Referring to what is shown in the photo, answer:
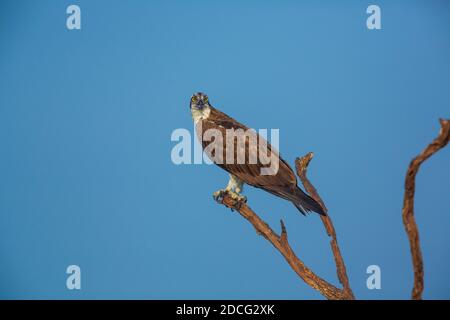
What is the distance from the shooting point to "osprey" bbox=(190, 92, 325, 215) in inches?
117

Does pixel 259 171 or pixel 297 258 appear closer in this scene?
pixel 297 258

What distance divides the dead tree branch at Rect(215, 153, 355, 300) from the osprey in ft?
0.30

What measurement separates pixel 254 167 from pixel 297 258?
605 mm

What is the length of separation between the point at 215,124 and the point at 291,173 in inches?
23.3

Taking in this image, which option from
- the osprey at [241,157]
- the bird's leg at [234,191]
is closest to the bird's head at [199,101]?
the osprey at [241,157]

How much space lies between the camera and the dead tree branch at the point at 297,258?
278 cm

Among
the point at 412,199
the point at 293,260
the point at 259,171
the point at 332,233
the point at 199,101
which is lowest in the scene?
the point at 293,260

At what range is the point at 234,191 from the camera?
3.14m

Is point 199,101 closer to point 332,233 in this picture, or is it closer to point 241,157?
point 241,157

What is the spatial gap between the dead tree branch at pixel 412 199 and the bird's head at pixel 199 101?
4.92 feet

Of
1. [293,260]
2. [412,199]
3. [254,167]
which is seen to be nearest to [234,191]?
[254,167]

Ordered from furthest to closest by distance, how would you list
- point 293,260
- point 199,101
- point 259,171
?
1. point 199,101
2. point 259,171
3. point 293,260

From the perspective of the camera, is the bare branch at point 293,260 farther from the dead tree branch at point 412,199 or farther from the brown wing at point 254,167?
the dead tree branch at point 412,199
